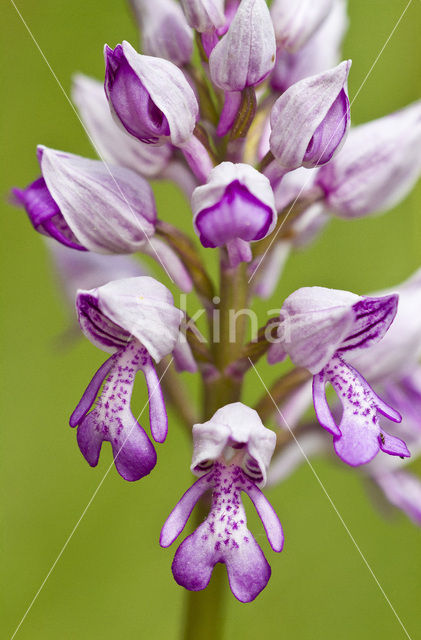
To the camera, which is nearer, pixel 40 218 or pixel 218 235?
pixel 218 235

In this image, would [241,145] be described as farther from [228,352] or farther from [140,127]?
[228,352]

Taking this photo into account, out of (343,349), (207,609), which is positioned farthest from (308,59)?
(207,609)

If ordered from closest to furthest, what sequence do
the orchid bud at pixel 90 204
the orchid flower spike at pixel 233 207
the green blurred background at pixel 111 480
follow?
the orchid flower spike at pixel 233 207
the orchid bud at pixel 90 204
the green blurred background at pixel 111 480

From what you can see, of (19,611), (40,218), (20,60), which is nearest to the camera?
(40,218)

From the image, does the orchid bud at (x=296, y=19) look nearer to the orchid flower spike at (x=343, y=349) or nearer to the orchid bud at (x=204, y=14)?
the orchid bud at (x=204, y=14)

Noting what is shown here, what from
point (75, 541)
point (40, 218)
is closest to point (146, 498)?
point (75, 541)

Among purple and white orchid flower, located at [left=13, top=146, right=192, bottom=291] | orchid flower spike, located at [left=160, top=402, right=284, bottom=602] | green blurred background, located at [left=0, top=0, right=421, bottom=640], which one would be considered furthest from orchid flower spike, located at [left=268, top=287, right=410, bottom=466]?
green blurred background, located at [left=0, top=0, right=421, bottom=640]

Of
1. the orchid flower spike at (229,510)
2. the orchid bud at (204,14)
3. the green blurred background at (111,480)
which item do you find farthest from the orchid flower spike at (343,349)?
the green blurred background at (111,480)
